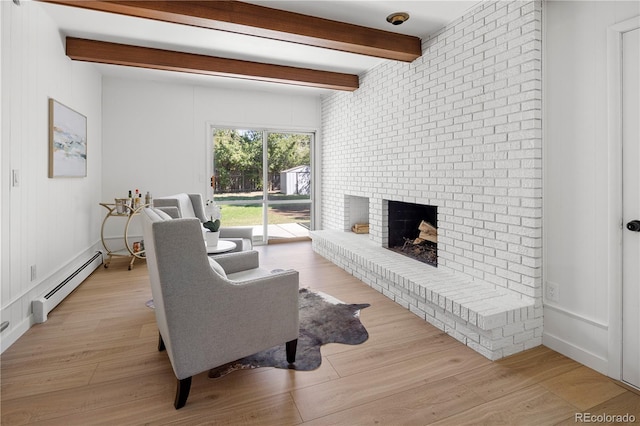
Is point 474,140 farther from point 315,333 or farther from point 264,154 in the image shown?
point 264,154

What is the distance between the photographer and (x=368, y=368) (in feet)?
6.86

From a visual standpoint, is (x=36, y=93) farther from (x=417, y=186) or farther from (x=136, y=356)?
(x=417, y=186)

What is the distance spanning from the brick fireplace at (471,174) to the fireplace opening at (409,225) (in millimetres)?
114

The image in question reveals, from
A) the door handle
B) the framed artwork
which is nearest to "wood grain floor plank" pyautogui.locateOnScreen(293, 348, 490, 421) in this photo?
the door handle

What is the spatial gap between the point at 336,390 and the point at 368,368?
0.31m

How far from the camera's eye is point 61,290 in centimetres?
314

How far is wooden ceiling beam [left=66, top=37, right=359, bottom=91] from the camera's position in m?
3.57

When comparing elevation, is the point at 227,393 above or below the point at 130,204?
below

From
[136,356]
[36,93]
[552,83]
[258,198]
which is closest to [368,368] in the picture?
[136,356]

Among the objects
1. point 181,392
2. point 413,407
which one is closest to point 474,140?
point 413,407

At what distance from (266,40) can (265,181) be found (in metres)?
2.67

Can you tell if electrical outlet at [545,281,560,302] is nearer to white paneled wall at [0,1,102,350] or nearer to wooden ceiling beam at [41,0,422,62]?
wooden ceiling beam at [41,0,422,62]

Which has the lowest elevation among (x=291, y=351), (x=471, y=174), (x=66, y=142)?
(x=291, y=351)

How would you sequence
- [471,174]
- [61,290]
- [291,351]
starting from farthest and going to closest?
[61,290]
[471,174]
[291,351]
